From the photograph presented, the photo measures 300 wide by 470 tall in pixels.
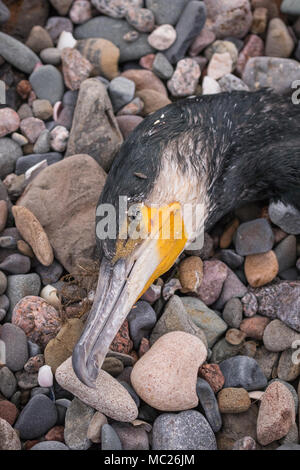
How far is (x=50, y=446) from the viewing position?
2281 mm

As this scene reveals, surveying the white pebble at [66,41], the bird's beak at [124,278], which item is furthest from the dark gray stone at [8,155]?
the bird's beak at [124,278]

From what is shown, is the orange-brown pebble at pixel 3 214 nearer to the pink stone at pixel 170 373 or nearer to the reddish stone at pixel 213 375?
the pink stone at pixel 170 373

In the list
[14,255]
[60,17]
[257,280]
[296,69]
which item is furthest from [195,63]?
[14,255]

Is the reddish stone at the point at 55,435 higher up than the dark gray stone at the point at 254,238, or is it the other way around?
the dark gray stone at the point at 254,238

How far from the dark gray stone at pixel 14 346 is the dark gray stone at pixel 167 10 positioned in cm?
243

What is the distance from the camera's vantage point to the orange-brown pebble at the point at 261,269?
2.92m

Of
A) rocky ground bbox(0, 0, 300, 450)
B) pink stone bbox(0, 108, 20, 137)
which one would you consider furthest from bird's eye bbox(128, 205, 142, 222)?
pink stone bbox(0, 108, 20, 137)

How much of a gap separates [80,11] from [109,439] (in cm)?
300

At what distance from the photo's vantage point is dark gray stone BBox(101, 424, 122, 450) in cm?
224

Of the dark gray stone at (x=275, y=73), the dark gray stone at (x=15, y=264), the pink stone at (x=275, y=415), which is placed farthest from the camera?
the dark gray stone at (x=275, y=73)

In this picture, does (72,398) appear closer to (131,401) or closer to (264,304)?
(131,401)

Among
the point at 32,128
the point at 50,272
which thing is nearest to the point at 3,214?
the point at 50,272

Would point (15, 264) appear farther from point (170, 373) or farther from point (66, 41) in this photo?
point (66, 41)

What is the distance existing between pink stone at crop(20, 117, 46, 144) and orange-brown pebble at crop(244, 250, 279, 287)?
1609mm
